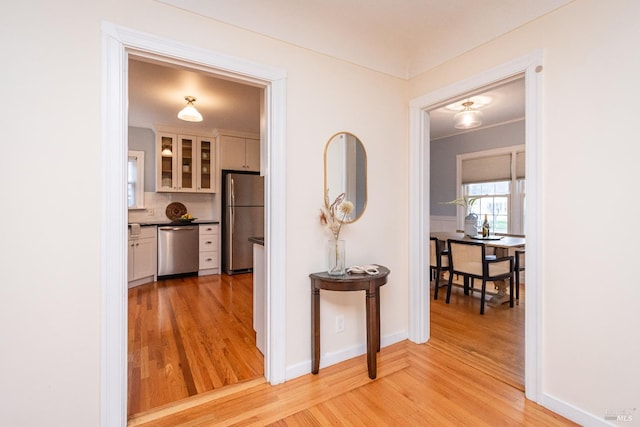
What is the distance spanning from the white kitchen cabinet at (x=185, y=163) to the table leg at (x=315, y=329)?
393cm

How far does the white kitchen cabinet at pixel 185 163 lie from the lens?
5.04 meters

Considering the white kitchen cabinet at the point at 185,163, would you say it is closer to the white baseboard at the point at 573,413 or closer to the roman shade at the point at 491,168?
the roman shade at the point at 491,168

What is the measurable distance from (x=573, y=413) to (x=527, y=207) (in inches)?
45.9

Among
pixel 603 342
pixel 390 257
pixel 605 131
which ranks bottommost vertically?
pixel 603 342

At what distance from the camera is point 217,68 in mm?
1838

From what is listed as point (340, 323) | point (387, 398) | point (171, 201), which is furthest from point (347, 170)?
point (171, 201)

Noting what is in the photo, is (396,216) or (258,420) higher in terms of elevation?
(396,216)

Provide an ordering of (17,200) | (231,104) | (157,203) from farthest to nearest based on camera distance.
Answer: (157,203) < (231,104) < (17,200)

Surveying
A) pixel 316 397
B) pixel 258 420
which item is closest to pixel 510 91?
pixel 316 397

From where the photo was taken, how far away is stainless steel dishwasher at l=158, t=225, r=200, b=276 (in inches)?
189

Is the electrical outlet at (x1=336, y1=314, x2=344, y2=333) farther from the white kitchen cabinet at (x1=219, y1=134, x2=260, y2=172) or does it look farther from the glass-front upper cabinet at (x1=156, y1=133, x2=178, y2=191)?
the glass-front upper cabinet at (x1=156, y1=133, x2=178, y2=191)

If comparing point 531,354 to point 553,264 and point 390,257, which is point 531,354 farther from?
point 390,257

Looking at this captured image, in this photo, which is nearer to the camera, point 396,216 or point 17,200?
point 17,200

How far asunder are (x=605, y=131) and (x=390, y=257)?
1586 mm
